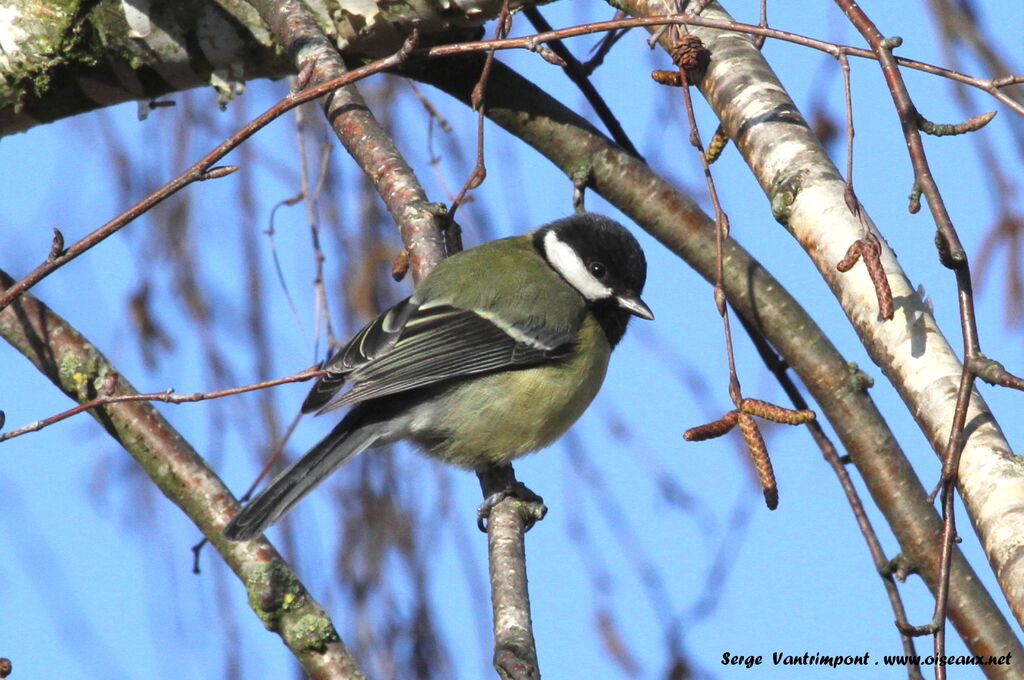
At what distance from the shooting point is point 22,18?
8.51 feet

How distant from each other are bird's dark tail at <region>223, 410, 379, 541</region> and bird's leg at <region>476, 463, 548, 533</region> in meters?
0.32

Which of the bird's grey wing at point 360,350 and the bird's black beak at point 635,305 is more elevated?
the bird's black beak at point 635,305

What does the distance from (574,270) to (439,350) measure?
25.6 inches

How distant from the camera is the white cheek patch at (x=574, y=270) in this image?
3344 mm

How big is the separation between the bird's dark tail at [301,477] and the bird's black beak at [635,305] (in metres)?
0.92

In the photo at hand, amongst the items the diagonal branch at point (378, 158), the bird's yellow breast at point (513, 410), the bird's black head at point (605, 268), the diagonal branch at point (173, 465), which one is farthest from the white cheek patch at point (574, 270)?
the diagonal branch at point (173, 465)

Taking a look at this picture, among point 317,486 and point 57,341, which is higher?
point 57,341

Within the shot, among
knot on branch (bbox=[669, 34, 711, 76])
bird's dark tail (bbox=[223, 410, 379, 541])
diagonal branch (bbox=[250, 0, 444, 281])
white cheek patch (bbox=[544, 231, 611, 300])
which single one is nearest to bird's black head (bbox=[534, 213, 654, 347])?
white cheek patch (bbox=[544, 231, 611, 300])

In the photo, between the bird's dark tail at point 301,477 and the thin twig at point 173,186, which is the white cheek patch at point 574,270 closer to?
the bird's dark tail at point 301,477

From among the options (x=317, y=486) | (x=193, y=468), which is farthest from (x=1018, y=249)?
(x=193, y=468)

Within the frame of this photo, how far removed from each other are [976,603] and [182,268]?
97.3 inches

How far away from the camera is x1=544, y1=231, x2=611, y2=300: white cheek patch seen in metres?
3.34

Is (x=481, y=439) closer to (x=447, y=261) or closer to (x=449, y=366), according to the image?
(x=449, y=366)

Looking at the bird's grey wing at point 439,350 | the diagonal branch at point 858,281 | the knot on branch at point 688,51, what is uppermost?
the knot on branch at point 688,51
